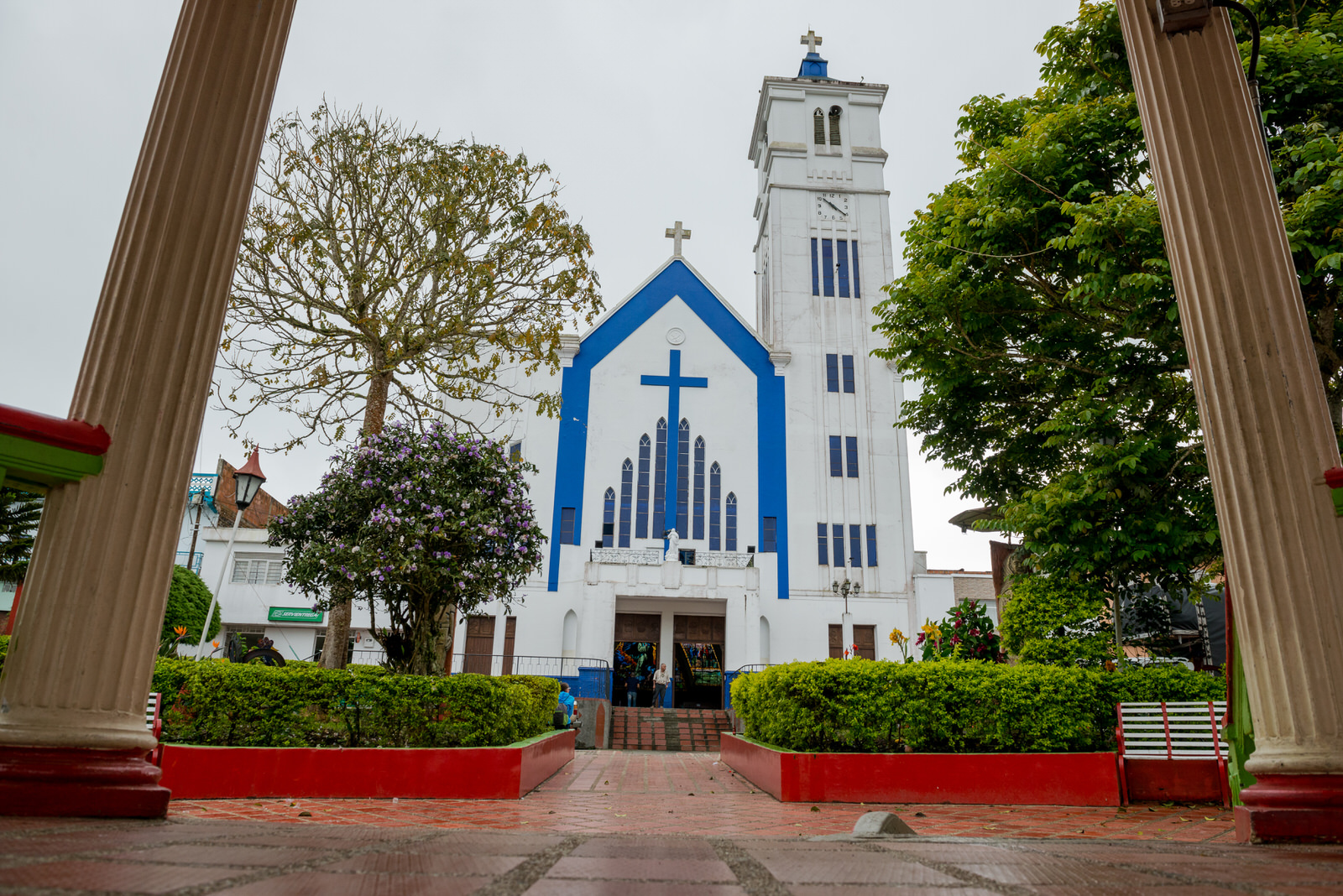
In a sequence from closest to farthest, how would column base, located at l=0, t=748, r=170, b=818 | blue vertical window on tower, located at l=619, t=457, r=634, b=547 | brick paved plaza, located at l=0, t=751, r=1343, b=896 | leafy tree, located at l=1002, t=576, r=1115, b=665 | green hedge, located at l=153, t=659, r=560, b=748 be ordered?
1. brick paved plaza, located at l=0, t=751, r=1343, b=896
2. column base, located at l=0, t=748, r=170, b=818
3. green hedge, located at l=153, t=659, r=560, b=748
4. leafy tree, located at l=1002, t=576, r=1115, b=665
5. blue vertical window on tower, located at l=619, t=457, r=634, b=547

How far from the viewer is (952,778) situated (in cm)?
785

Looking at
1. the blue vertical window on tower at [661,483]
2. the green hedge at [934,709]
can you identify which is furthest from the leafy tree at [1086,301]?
the blue vertical window on tower at [661,483]

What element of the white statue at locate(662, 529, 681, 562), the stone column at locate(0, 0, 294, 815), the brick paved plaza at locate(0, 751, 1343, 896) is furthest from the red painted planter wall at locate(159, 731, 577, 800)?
the white statue at locate(662, 529, 681, 562)

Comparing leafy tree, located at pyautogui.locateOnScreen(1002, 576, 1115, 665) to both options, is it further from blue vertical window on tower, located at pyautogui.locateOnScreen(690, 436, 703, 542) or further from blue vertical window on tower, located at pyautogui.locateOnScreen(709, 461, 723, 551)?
blue vertical window on tower, located at pyautogui.locateOnScreen(690, 436, 703, 542)

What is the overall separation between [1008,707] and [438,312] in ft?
28.9

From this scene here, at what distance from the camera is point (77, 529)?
250cm

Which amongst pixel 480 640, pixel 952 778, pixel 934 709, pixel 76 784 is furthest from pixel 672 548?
A: pixel 76 784

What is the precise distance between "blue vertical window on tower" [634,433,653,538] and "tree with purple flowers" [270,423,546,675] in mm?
12611

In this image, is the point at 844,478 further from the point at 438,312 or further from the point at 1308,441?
the point at 1308,441

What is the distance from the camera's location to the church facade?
2225 cm

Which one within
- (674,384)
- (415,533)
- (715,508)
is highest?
(674,384)

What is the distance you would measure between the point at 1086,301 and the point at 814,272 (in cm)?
1799

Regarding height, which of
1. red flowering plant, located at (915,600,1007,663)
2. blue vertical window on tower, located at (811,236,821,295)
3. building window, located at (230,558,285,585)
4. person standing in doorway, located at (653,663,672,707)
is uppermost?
blue vertical window on tower, located at (811,236,821,295)

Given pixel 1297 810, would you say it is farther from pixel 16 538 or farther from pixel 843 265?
pixel 843 265
